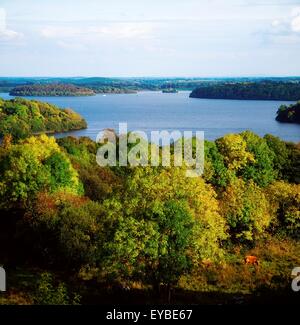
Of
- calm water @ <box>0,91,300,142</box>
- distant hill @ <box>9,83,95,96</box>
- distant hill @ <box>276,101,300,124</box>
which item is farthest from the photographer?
distant hill @ <box>9,83,95,96</box>

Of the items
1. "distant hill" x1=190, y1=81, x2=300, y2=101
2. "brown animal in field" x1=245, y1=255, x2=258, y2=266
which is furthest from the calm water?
"brown animal in field" x1=245, y1=255, x2=258, y2=266

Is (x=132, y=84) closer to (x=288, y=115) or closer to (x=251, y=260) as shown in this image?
(x=288, y=115)

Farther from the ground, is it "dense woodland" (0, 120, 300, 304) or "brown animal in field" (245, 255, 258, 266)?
"dense woodland" (0, 120, 300, 304)

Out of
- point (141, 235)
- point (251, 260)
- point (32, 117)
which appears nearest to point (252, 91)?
point (32, 117)

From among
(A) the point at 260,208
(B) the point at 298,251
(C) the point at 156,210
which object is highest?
(C) the point at 156,210

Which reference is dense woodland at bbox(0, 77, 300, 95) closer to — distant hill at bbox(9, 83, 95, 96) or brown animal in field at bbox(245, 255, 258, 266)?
distant hill at bbox(9, 83, 95, 96)
